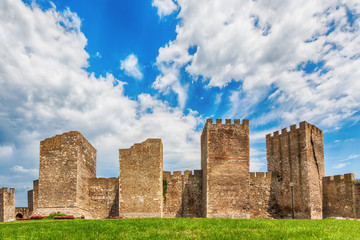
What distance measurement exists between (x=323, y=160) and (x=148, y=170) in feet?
69.1

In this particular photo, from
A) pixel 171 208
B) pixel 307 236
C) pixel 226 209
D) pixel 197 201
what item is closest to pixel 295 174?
pixel 226 209

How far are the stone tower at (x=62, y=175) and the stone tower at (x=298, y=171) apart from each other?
2127cm

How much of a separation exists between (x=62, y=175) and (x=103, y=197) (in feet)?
19.0

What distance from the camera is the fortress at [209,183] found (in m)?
26.9

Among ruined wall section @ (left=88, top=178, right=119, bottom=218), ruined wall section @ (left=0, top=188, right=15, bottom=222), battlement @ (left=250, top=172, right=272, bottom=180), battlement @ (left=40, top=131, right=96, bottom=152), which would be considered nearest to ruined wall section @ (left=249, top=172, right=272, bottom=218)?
battlement @ (left=250, top=172, right=272, bottom=180)

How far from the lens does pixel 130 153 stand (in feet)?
93.4

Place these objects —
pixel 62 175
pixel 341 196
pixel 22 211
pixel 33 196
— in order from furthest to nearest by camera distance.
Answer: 1. pixel 22 211
2. pixel 33 196
3. pixel 341 196
4. pixel 62 175

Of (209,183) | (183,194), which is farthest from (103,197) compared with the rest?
(209,183)


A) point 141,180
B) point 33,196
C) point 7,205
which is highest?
point 141,180

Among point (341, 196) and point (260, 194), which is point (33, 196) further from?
point (341, 196)

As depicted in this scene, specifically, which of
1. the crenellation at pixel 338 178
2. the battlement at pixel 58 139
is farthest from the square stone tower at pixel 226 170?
the battlement at pixel 58 139

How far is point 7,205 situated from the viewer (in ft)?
140

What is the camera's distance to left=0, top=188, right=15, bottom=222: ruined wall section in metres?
41.4

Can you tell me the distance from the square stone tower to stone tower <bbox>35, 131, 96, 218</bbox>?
1275 centimetres
